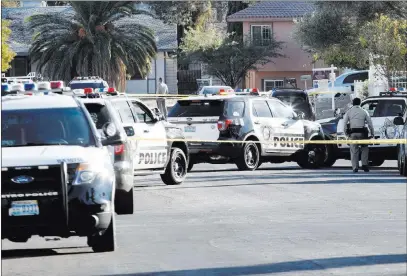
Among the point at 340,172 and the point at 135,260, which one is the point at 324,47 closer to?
the point at 340,172

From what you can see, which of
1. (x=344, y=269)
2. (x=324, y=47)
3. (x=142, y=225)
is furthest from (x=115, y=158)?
(x=324, y=47)

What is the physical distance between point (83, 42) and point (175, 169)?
8.95 feet

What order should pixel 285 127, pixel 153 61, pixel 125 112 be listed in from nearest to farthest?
pixel 125 112, pixel 285 127, pixel 153 61

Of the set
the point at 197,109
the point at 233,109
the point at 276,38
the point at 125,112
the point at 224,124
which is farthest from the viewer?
the point at 276,38

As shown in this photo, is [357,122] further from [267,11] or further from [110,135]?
[267,11]

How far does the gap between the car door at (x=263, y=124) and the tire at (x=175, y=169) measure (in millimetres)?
3684

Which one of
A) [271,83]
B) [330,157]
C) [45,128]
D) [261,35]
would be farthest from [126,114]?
[271,83]

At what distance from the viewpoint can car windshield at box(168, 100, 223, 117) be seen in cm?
2438

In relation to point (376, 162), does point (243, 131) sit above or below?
above

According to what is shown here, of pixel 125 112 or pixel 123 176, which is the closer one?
pixel 123 176

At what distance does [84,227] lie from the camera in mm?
11469

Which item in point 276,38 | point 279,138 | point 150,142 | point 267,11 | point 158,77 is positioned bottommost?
point 279,138

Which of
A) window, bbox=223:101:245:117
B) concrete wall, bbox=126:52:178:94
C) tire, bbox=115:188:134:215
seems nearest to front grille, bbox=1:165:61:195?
tire, bbox=115:188:134:215

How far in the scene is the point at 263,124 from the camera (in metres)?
25.6
